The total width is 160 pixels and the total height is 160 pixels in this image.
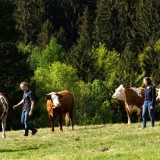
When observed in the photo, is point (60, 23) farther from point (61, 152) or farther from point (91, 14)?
point (61, 152)

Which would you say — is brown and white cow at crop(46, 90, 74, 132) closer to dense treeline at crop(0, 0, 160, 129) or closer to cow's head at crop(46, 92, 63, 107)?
cow's head at crop(46, 92, 63, 107)

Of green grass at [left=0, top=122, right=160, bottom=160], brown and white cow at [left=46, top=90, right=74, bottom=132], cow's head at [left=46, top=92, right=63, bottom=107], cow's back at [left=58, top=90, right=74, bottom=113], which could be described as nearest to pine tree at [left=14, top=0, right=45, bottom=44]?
cow's back at [left=58, top=90, right=74, bottom=113]

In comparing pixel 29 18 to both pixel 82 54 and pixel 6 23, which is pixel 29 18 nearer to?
pixel 82 54

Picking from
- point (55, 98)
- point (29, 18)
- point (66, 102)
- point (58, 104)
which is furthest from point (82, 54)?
point (58, 104)

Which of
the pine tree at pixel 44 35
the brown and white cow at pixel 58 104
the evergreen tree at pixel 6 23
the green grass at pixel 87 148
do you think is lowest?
the green grass at pixel 87 148

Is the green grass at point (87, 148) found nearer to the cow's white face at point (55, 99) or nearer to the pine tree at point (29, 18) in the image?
the cow's white face at point (55, 99)

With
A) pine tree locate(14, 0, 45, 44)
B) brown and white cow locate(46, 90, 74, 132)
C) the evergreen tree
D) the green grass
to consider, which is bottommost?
the green grass

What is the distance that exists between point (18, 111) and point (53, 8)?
271ft

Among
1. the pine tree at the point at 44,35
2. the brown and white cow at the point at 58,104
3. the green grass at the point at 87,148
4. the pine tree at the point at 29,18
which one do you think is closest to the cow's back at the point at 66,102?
the brown and white cow at the point at 58,104

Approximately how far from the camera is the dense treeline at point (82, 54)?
154 ft

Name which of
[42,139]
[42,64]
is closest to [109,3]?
[42,64]

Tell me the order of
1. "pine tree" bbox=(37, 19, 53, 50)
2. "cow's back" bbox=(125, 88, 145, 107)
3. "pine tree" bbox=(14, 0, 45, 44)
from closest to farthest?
"cow's back" bbox=(125, 88, 145, 107) < "pine tree" bbox=(37, 19, 53, 50) < "pine tree" bbox=(14, 0, 45, 44)

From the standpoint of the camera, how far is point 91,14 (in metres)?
122

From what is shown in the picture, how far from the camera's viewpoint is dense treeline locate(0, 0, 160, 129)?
46938mm
